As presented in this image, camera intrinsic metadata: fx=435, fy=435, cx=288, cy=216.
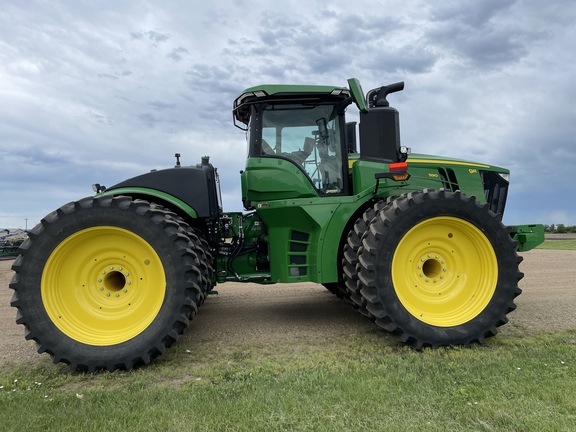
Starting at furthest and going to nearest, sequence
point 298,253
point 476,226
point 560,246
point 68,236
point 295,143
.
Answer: point 560,246
point 295,143
point 298,253
point 476,226
point 68,236

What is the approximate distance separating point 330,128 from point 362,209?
1.16 meters

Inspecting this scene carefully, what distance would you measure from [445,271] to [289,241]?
1.93 m

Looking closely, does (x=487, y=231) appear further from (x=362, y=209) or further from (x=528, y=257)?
(x=528, y=257)

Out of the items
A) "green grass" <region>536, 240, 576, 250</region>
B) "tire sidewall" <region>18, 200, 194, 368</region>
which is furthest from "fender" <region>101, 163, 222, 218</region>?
"green grass" <region>536, 240, 576, 250</region>

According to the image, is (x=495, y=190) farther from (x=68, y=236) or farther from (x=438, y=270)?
(x=68, y=236)

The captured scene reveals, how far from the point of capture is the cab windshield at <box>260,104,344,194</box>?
223 inches

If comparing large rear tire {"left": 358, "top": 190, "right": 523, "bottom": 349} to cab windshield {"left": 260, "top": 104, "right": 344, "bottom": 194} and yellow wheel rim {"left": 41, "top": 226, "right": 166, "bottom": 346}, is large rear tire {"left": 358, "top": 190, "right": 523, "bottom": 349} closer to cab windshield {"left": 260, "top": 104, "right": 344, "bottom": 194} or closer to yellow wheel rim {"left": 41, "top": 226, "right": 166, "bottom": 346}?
cab windshield {"left": 260, "top": 104, "right": 344, "bottom": 194}

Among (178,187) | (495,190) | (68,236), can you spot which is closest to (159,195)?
(178,187)

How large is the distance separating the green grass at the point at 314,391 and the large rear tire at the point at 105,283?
0.97 feet

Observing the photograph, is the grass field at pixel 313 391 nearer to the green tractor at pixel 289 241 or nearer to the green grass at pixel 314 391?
the green grass at pixel 314 391

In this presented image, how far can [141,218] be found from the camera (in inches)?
181

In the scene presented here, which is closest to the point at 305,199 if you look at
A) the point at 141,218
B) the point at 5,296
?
the point at 141,218

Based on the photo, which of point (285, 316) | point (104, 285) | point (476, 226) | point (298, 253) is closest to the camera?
point (104, 285)

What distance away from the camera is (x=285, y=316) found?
261 inches
